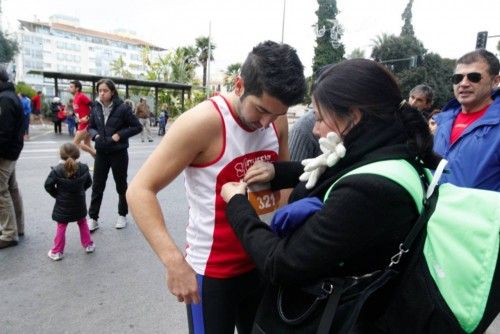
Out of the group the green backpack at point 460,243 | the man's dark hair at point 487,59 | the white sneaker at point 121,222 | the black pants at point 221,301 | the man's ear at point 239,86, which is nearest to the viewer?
the green backpack at point 460,243

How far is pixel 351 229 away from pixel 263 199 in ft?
1.79

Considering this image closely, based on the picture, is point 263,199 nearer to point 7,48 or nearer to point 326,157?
point 326,157

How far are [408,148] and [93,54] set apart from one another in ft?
309

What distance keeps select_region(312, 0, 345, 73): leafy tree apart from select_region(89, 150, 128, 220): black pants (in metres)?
42.5

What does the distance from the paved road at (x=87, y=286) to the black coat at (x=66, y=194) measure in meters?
0.43

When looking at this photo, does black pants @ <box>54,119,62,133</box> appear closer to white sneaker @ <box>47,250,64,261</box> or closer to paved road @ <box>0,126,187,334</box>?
paved road @ <box>0,126,187,334</box>

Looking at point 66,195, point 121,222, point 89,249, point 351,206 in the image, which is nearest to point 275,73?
point 351,206

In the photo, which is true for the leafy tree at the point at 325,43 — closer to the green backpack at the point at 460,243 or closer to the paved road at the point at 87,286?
the paved road at the point at 87,286

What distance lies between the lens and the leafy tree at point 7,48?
3143 centimetres

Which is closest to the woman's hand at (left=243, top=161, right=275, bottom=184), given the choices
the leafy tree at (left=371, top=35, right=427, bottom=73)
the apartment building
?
the leafy tree at (left=371, top=35, right=427, bottom=73)

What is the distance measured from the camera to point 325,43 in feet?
148

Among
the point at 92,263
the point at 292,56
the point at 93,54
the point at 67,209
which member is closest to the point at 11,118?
the point at 67,209

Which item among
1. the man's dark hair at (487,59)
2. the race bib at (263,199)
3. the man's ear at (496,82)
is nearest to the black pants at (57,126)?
the man's dark hair at (487,59)

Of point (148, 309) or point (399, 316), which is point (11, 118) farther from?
point (399, 316)
